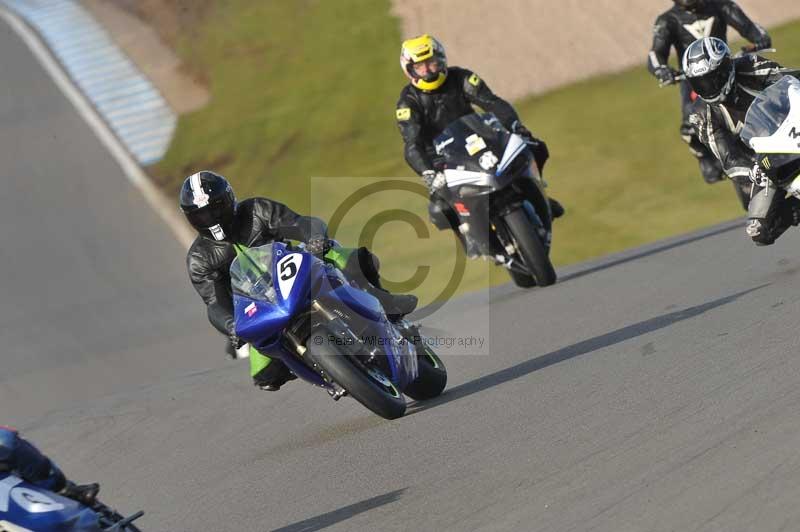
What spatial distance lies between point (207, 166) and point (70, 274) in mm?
4462

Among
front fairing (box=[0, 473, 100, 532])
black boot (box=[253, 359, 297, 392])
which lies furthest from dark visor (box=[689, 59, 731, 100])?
front fairing (box=[0, 473, 100, 532])

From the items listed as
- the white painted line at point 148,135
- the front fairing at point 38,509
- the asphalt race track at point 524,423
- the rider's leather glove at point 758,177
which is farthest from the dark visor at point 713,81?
the white painted line at point 148,135

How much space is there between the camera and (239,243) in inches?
313

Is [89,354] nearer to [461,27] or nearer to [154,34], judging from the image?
[461,27]

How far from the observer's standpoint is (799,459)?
495 cm

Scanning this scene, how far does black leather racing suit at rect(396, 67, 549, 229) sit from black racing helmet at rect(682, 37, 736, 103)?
120 inches

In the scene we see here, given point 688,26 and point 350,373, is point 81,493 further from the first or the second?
point 688,26

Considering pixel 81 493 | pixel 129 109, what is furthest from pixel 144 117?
pixel 81 493

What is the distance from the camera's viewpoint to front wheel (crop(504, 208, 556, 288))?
34.5 ft

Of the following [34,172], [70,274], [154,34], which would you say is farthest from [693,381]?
[154,34]

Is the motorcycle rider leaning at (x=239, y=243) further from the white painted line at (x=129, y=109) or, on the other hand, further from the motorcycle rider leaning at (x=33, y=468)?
the white painted line at (x=129, y=109)

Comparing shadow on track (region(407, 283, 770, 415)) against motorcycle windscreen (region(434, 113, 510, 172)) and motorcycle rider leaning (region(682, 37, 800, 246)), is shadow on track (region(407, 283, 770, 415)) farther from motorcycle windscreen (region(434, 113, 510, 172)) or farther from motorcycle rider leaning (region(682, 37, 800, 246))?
motorcycle windscreen (region(434, 113, 510, 172))

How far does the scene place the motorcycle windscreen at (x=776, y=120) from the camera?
757 centimetres

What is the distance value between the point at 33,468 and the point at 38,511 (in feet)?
0.91
